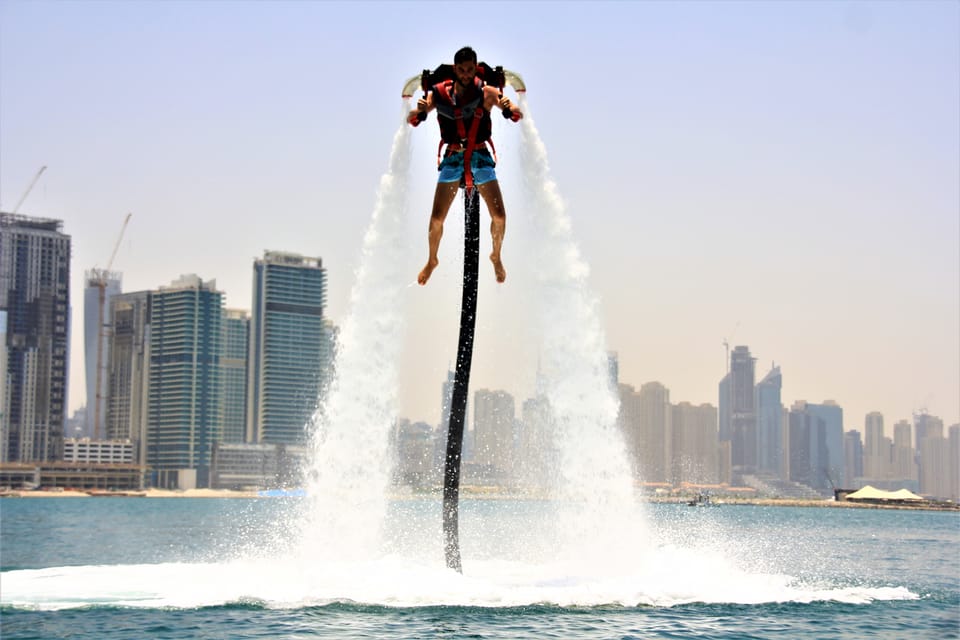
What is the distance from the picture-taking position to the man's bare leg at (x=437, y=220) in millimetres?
25500

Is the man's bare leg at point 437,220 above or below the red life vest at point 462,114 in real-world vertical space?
below

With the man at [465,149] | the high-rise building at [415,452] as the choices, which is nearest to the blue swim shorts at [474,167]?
the man at [465,149]

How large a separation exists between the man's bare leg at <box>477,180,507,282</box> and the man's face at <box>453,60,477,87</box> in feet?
7.25

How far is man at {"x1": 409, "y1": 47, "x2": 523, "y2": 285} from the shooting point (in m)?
24.8

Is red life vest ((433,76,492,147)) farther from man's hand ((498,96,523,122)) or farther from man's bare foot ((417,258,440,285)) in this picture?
man's bare foot ((417,258,440,285))

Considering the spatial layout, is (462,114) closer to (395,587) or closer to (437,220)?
(437,220)

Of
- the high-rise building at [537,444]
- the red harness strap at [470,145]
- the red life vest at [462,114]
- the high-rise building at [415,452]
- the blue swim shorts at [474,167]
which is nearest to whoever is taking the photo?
the red life vest at [462,114]

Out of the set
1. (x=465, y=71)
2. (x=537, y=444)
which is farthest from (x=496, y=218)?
(x=537, y=444)

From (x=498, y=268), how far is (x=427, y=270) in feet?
4.98

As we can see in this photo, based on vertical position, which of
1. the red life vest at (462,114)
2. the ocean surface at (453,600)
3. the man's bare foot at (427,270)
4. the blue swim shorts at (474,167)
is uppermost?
the red life vest at (462,114)

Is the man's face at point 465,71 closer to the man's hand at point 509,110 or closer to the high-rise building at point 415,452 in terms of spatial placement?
the man's hand at point 509,110

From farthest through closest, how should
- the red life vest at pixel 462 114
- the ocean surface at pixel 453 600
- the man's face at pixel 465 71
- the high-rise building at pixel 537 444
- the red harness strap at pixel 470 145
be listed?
the high-rise building at pixel 537 444
the red harness strap at pixel 470 145
the red life vest at pixel 462 114
the man's face at pixel 465 71
the ocean surface at pixel 453 600

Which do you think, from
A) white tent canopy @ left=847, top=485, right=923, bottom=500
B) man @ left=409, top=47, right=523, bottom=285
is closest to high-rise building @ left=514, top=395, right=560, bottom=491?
man @ left=409, top=47, right=523, bottom=285

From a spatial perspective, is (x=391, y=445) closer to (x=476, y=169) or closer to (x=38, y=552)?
(x=476, y=169)
